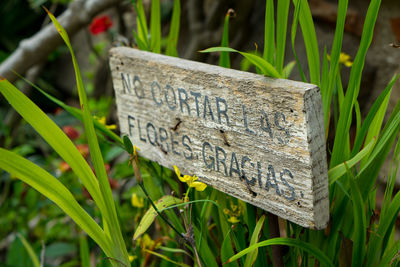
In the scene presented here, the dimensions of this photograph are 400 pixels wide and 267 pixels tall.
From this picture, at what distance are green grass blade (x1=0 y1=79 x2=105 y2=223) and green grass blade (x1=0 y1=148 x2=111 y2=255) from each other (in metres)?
0.03

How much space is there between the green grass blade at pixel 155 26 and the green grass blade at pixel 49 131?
35 cm

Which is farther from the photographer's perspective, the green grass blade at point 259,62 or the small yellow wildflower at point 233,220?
the small yellow wildflower at point 233,220

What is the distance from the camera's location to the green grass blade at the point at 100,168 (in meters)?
0.68

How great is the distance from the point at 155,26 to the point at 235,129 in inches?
13.1

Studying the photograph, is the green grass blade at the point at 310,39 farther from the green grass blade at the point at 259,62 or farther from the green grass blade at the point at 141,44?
the green grass blade at the point at 141,44

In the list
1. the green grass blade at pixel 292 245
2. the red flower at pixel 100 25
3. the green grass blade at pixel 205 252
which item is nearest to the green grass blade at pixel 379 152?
the green grass blade at pixel 292 245

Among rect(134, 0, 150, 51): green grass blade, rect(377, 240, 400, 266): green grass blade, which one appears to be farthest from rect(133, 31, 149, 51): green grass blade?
rect(377, 240, 400, 266): green grass blade

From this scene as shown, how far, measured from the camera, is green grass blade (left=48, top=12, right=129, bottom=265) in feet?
2.23

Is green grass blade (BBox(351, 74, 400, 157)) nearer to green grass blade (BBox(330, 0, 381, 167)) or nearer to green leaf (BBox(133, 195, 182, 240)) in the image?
green grass blade (BBox(330, 0, 381, 167))

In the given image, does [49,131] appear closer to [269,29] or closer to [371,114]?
[269,29]

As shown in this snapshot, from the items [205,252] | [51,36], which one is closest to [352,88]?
[205,252]

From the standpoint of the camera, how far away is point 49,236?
69.6 inches

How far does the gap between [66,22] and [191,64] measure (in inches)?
37.9

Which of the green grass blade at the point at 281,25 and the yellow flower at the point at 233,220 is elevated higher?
the green grass blade at the point at 281,25
